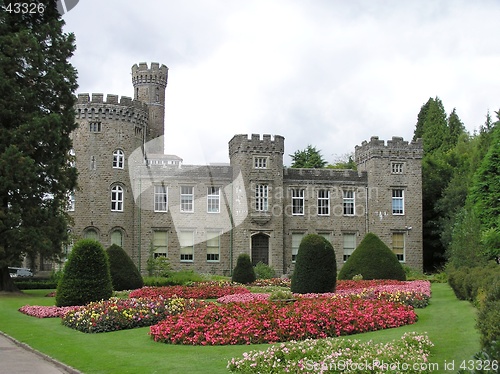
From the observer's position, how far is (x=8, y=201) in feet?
93.4

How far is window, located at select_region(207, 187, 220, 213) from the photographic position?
44250 millimetres

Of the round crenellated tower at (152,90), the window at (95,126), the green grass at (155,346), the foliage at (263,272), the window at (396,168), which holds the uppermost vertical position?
the round crenellated tower at (152,90)

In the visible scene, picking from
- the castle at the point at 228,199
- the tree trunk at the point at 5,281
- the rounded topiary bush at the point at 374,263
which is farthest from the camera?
the castle at the point at 228,199

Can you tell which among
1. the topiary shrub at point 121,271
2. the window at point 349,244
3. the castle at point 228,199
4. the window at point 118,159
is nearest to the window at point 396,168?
the castle at point 228,199

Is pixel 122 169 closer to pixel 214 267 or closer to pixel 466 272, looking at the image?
pixel 214 267

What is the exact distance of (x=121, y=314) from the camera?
55.2 feet

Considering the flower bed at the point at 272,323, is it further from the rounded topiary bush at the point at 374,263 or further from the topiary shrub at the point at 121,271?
the topiary shrub at the point at 121,271

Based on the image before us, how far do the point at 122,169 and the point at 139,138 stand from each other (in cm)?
276

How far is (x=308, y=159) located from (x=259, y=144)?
87.9 ft

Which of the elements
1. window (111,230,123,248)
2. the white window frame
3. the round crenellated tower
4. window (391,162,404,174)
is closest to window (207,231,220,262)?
window (111,230,123,248)

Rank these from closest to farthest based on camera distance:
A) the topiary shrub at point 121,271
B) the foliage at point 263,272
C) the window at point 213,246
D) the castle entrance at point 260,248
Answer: the topiary shrub at point 121,271 → the foliage at point 263,272 → the castle entrance at point 260,248 → the window at point 213,246

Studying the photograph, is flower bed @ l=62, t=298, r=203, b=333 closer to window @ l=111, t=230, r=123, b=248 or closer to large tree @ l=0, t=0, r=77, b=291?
large tree @ l=0, t=0, r=77, b=291

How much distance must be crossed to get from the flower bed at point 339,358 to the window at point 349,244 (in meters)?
33.8

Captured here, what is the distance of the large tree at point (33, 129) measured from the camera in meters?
27.3
